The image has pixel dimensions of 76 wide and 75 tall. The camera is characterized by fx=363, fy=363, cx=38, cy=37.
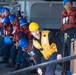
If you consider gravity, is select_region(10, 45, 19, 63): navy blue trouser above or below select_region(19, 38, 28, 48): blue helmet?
below

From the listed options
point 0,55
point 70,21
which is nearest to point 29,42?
point 70,21

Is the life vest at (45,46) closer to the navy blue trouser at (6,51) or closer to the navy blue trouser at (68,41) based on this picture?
the navy blue trouser at (68,41)

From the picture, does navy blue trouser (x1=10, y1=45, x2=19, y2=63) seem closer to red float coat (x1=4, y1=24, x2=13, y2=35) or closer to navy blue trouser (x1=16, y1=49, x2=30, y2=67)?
navy blue trouser (x1=16, y1=49, x2=30, y2=67)

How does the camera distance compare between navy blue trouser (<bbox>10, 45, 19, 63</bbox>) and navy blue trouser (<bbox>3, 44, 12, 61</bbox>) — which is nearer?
navy blue trouser (<bbox>10, 45, 19, 63</bbox>)

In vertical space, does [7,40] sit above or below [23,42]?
below

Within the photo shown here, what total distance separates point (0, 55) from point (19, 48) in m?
1.62

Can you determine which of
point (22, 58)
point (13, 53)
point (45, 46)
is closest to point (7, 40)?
point (13, 53)

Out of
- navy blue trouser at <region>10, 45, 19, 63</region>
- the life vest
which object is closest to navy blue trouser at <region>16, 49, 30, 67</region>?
navy blue trouser at <region>10, 45, 19, 63</region>

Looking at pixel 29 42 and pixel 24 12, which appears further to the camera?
pixel 24 12

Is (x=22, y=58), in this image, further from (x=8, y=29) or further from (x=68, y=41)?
(x=68, y=41)

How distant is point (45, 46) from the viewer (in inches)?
253

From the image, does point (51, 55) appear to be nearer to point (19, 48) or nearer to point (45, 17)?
point (19, 48)

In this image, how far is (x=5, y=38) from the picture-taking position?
1058 centimetres

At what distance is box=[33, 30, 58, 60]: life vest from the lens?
6348mm
